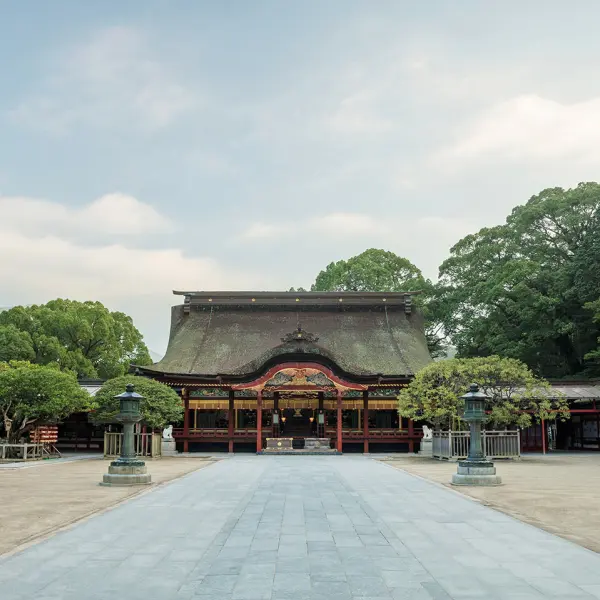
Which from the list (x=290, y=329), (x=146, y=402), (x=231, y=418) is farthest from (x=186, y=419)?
(x=290, y=329)

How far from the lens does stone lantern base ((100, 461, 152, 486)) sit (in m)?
17.5

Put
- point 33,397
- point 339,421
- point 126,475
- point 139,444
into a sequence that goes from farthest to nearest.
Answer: point 339,421, point 139,444, point 33,397, point 126,475

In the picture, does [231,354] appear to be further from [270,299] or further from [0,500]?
[0,500]

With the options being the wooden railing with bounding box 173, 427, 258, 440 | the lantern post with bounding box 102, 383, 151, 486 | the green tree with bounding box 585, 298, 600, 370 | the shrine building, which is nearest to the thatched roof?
the shrine building

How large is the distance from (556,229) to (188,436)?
2846 cm

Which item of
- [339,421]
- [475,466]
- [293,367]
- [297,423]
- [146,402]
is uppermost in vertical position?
[293,367]

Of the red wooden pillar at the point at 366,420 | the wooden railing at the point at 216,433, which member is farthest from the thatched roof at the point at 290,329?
the wooden railing at the point at 216,433

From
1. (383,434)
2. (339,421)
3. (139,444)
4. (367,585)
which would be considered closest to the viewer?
(367,585)

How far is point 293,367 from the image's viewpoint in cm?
3428

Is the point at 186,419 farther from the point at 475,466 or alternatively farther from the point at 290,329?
the point at 475,466

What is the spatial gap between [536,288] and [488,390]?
15121 mm

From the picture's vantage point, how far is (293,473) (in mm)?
22078

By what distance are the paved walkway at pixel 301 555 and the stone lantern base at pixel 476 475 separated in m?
3.47

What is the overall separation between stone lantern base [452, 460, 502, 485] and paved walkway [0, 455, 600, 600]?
347cm
